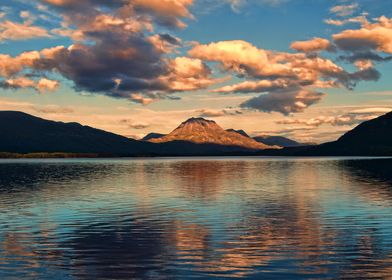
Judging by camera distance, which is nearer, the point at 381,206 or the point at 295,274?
the point at 295,274

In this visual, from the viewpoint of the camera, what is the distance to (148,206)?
71.9 meters

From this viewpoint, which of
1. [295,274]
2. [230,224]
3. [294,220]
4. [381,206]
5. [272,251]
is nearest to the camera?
[295,274]

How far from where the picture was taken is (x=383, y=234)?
4594 cm

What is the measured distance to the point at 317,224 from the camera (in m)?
53.0

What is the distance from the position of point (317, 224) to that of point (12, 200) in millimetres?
50467

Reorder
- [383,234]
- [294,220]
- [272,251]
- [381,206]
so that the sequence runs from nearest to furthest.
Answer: [272,251], [383,234], [294,220], [381,206]

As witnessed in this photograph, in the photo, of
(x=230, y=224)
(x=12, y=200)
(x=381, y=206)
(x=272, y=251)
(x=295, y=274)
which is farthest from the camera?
(x=12, y=200)

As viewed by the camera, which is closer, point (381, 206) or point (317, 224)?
point (317, 224)

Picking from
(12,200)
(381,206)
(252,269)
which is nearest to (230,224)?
(252,269)

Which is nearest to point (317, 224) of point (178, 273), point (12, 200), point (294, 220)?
point (294, 220)

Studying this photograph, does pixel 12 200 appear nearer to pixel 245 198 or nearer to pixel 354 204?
pixel 245 198

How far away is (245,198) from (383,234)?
125ft

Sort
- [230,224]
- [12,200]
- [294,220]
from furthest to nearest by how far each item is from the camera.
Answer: [12,200] < [294,220] < [230,224]

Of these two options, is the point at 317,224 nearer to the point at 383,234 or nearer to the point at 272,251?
the point at 383,234
